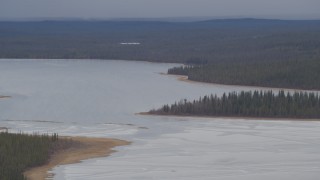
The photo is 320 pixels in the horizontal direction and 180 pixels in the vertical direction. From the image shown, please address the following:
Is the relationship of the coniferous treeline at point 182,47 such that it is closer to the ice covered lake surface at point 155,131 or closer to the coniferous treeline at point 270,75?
the coniferous treeline at point 270,75

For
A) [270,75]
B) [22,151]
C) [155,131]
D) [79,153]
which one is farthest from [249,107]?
[270,75]

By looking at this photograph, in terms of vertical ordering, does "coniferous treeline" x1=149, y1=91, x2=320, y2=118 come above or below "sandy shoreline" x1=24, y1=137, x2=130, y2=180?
above

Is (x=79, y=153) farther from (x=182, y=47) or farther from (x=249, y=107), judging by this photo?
(x=182, y=47)

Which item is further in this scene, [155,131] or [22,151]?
[155,131]

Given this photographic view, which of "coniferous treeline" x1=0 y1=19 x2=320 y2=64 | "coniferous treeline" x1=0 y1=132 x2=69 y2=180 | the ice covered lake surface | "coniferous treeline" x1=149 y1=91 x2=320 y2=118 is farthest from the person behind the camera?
"coniferous treeline" x1=0 y1=19 x2=320 y2=64

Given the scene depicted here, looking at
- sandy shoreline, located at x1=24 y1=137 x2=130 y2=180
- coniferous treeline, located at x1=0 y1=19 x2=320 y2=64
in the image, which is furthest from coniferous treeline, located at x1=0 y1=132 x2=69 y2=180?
coniferous treeline, located at x1=0 y1=19 x2=320 y2=64

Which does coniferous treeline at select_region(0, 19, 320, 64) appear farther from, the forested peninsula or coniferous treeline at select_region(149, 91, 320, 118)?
coniferous treeline at select_region(149, 91, 320, 118)

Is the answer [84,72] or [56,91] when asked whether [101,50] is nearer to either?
[84,72]
